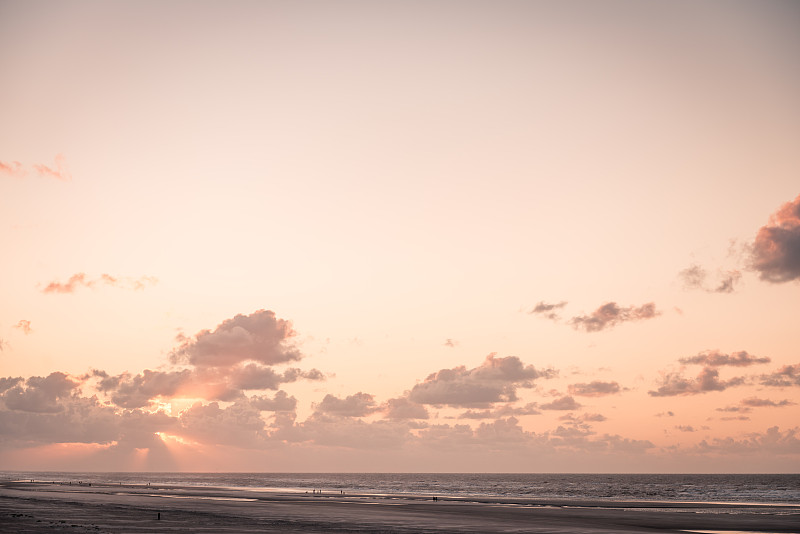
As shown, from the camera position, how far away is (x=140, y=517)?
197 ft

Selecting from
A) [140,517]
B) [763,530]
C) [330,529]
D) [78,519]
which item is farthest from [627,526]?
[78,519]

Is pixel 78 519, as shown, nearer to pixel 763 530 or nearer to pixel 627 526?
pixel 627 526

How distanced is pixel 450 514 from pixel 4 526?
45646mm

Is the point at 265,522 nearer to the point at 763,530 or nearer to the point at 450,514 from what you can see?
the point at 450,514

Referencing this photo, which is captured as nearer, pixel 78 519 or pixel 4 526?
pixel 4 526

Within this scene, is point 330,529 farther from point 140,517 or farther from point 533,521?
point 533,521

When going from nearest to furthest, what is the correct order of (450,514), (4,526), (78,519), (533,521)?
(4,526), (78,519), (533,521), (450,514)

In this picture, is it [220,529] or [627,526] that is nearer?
[220,529]

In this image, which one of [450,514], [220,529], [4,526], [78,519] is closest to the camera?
[4,526]

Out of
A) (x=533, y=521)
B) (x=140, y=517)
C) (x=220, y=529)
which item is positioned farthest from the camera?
(x=533, y=521)

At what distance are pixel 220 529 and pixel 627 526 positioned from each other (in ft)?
122

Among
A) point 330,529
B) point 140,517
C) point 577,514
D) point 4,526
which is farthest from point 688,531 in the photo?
point 4,526

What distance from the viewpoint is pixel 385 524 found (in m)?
58.8

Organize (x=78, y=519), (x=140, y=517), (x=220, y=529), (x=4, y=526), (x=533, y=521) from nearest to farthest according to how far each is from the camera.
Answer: (x=4, y=526) → (x=220, y=529) → (x=78, y=519) → (x=140, y=517) → (x=533, y=521)
